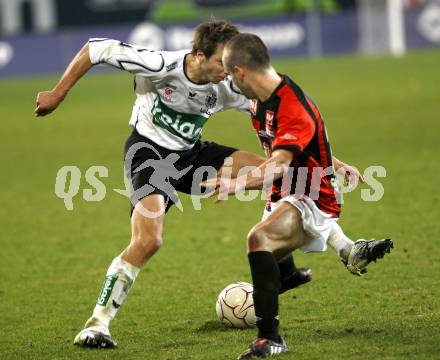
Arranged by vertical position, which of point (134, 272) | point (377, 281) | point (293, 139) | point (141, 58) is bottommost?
point (377, 281)

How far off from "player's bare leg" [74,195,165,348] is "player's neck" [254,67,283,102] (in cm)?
116

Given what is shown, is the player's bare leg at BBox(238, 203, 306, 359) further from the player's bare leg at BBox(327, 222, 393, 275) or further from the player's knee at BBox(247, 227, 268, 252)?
the player's bare leg at BBox(327, 222, 393, 275)

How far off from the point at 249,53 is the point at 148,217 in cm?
137

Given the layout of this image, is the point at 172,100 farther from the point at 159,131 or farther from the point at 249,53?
the point at 249,53

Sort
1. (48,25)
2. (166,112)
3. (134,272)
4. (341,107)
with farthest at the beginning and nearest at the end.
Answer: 1. (48,25)
2. (341,107)
3. (166,112)
4. (134,272)

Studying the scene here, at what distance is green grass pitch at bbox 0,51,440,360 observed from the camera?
19.3 feet

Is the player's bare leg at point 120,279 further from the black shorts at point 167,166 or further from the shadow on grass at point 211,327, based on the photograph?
the shadow on grass at point 211,327

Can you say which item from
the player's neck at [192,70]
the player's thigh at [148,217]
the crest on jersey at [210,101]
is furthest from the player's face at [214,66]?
the player's thigh at [148,217]

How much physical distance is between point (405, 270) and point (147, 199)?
249cm

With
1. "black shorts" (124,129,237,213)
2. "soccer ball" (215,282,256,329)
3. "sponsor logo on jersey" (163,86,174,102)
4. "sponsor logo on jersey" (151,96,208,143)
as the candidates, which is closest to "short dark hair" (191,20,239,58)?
"sponsor logo on jersey" (163,86,174,102)

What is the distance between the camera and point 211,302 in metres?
7.06

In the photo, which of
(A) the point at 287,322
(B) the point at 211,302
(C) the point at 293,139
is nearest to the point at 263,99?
(C) the point at 293,139

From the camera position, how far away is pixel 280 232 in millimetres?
5590

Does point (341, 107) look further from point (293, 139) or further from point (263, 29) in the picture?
point (293, 139)
